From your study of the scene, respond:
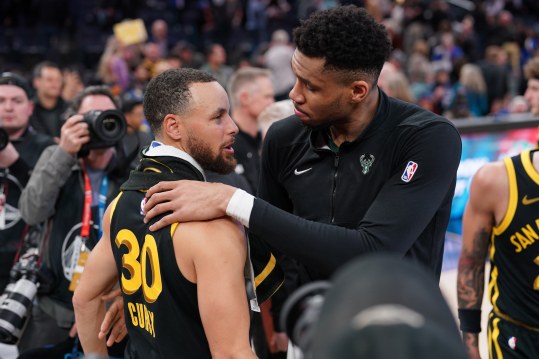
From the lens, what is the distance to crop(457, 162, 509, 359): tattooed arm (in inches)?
119

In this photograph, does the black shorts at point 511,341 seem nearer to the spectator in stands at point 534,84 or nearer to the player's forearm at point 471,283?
the player's forearm at point 471,283

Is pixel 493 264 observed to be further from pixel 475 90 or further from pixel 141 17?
pixel 141 17

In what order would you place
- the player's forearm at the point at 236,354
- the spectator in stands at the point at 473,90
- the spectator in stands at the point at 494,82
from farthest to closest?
the spectator in stands at the point at 494,82 → the spectator in stands at the point at 473,90 → the player's forearm at the point at 236,354

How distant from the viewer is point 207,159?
2.55 meters

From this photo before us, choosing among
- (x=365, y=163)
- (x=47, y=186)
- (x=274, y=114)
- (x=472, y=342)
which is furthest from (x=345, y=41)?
(x=274, y=114)

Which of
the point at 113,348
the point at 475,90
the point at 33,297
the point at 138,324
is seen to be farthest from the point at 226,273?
the point at 475,90

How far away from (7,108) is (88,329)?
86.5 inches

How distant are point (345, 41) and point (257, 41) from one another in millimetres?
14400

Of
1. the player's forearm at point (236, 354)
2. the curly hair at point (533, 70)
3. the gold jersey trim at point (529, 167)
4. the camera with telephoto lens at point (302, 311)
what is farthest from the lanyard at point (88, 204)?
the curly hair at point (533, 70)

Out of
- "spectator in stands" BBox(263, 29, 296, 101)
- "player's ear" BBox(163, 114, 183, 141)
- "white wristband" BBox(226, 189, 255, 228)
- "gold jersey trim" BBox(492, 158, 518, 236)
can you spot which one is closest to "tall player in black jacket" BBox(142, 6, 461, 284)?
"white wristband" BBox(226, 189, 255, 228)

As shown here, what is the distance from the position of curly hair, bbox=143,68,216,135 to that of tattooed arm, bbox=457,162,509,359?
1.18 metres

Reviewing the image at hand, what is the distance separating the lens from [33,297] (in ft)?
12.0

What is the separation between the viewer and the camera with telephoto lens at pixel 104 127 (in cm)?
384

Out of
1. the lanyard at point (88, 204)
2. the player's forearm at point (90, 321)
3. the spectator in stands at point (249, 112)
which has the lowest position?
the spectator in stands at point (249, 112)
